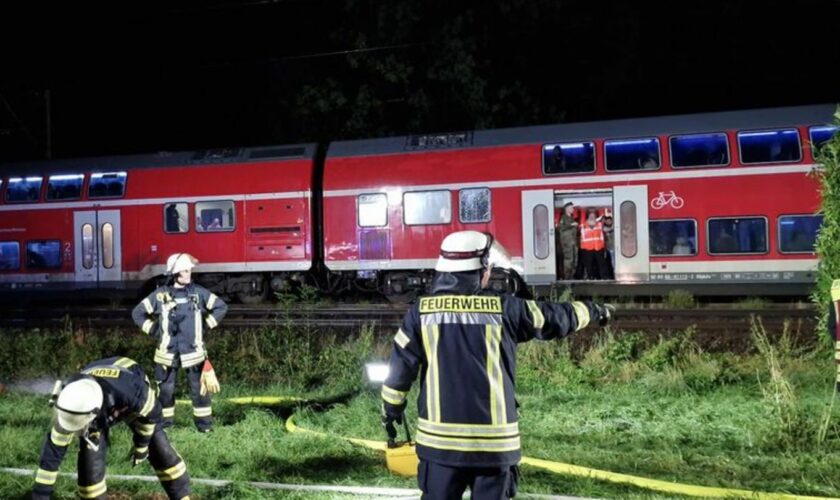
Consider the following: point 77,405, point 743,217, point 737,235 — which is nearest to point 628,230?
point 737,235

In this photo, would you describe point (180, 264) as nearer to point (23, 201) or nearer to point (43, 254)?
point (43, 254)

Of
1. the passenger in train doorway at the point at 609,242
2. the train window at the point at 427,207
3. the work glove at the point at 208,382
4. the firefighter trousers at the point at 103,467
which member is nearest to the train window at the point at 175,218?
the train window at the point at 427,207

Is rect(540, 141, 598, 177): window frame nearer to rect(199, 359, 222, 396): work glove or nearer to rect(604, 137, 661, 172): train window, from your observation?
rect(604, 137, 661, 172): train window

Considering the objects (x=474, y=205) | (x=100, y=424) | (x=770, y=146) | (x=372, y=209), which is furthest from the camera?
(x=372, y=209)

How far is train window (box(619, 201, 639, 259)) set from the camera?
52.6 ft

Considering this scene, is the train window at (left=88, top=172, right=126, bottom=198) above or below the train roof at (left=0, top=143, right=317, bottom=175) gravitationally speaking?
below

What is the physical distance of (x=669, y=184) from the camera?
51.8ft

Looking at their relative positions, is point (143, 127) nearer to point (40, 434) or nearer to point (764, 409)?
point (40, 434)

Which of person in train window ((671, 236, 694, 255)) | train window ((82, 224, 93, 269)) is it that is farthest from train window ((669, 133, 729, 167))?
train window ((82, 224, 93, 269))

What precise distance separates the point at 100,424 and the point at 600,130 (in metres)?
12.9

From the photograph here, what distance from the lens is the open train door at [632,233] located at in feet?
52.4

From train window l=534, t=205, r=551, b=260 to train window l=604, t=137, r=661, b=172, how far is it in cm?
147

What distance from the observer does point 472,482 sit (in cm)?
422

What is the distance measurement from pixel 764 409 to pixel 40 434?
22.9ft
